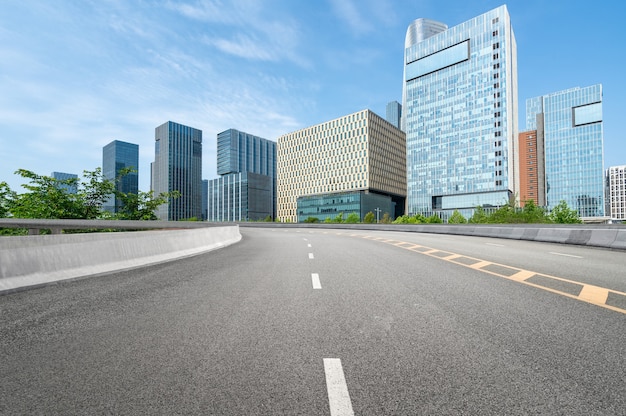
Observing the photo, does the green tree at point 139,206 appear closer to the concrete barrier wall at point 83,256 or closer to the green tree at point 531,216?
the concrete barrier wall at point 83,256

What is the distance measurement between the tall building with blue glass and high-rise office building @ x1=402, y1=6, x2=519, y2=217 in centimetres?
6560

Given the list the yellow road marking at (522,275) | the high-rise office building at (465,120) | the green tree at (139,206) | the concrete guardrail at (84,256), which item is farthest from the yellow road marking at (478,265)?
the high-rise office building at (465,120)

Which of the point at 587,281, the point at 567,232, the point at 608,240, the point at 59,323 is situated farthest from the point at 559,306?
the point at 567,232

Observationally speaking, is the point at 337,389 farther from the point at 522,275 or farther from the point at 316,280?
the point at 522,275

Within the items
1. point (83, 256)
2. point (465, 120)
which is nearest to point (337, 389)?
point (83, 256)

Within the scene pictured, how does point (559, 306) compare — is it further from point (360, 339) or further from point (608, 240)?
point (608, 240)

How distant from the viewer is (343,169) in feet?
437

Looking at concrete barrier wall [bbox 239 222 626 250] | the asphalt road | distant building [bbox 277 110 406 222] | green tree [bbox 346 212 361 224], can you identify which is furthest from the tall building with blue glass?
the asphalt road

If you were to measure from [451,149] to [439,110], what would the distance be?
53.9 ft

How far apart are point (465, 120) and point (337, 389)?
440 ft

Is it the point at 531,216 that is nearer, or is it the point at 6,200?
the point at 6,200

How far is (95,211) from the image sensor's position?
134ft

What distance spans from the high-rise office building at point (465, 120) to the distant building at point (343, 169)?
384 inches

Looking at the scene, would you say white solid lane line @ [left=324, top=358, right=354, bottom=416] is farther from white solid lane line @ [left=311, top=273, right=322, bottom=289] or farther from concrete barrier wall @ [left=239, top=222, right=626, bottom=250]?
concrete barrier wall @ [left=239, top=222, right=626, bottom=250]
